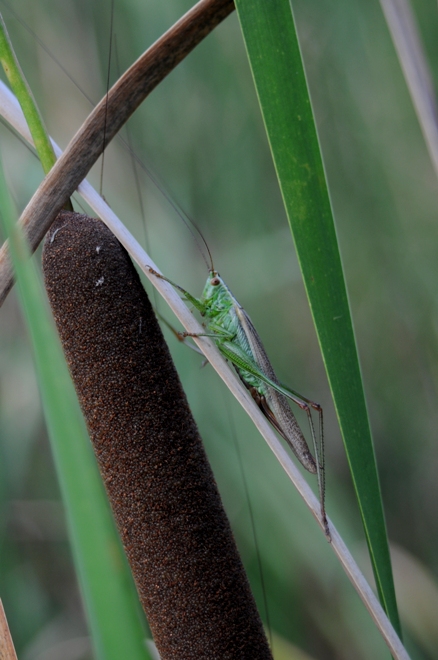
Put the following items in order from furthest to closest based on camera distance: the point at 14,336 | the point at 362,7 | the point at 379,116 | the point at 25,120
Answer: the point at 14,336 → the point at 379,116 → the point at 362,7 → the point at 25,120

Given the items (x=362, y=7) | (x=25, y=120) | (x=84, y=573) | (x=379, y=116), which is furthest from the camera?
(x=379, y=116)

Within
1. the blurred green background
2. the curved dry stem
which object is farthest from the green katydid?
the curved dry stem

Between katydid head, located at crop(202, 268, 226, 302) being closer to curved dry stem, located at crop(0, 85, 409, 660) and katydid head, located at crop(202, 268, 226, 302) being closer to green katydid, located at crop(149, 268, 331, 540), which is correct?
green katydid, located at crop(149, 268, 331, 540)

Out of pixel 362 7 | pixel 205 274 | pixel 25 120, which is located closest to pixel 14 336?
pixel 205 274

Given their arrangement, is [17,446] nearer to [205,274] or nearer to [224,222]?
[205,274]

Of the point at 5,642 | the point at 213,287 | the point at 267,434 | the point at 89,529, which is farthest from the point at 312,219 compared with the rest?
the point at 213,287
